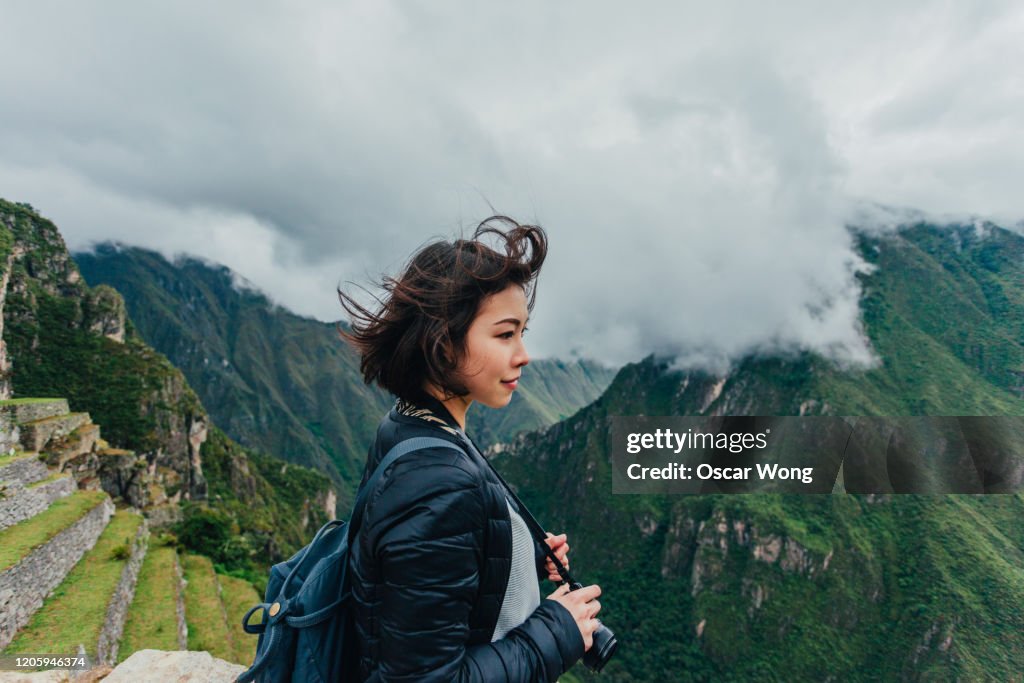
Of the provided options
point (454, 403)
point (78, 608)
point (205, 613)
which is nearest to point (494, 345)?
point (454, 403)

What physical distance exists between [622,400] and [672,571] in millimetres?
51879

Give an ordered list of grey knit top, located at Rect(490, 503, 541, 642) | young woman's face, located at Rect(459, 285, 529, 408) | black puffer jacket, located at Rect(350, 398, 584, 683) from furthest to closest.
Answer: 1. young woman's face, located at Rect(459, 285, 529, 408)
2. grey knit top, located at Rect(490, 503, 541, 642)
3. black puffer jacket, located at Rect(350, 398, 584, 683)

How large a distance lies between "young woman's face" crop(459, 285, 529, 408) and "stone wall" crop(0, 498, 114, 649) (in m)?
11.5

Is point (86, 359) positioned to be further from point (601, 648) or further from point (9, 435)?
point (601, 648)

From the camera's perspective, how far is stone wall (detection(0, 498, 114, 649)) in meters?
8.10

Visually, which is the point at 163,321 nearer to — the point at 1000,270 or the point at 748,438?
the point at 748,438

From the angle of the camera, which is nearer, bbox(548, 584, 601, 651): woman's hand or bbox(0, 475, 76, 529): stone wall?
bbox(548, 584, 601, 651): woman's hand

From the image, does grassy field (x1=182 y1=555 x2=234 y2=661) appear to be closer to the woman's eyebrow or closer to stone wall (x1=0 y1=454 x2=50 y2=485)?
stone wall (x1=0 y1=454 x2=50 y2=485)

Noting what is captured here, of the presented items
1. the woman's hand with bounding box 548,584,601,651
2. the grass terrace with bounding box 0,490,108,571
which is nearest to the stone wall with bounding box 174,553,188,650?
the grass terrace with bounding box 0,490,108,571

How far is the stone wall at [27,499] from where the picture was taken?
34.6ft

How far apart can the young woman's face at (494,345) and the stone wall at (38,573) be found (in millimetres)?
11486

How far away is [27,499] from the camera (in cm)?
1137

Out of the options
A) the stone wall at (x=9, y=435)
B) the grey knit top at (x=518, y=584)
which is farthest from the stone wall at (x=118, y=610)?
the grey knit top at (x=518, y=584)

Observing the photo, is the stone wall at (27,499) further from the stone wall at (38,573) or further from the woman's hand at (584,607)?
the woman's hand at (584,607)
